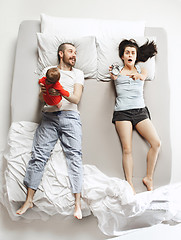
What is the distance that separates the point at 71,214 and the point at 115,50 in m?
1.23

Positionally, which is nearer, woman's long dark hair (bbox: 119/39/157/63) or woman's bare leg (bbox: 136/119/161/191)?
woman's bare leg (bbox: 136/119/161/191)

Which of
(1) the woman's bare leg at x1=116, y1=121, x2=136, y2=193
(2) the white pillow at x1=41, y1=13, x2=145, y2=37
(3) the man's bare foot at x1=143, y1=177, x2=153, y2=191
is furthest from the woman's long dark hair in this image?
(3) the man's bare foot at x1=143, y1=177, x2=153, y2=191

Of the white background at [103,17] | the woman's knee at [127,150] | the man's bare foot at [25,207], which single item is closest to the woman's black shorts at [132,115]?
the woman's knee at [127,150]

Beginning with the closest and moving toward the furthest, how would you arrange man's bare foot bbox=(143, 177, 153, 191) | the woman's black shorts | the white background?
man's bare foot bbox=(143, 177, 153, 191), the woman's black shorts, the white background

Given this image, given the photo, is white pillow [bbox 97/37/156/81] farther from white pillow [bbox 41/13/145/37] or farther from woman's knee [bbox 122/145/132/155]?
woman's knee [bbox 122/145/132/155]

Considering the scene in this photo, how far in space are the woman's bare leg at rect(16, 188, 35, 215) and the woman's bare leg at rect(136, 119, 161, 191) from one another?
733 millimetres

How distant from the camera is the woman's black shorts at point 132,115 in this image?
5.95 ft

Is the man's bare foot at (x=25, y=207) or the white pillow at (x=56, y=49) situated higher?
the white pillow at (x=56, y=49)

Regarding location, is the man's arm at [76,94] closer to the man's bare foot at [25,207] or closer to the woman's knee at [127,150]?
the woman's knee at [127,150]

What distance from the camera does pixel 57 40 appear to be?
1.97m

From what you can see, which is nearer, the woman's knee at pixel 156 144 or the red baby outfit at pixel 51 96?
the red baby outfit at pixel 51 96

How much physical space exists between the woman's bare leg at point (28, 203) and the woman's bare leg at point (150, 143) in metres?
0.73

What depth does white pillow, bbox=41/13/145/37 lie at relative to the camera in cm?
203

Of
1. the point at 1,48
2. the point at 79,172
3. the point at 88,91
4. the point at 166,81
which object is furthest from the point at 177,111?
the point at 1,48
